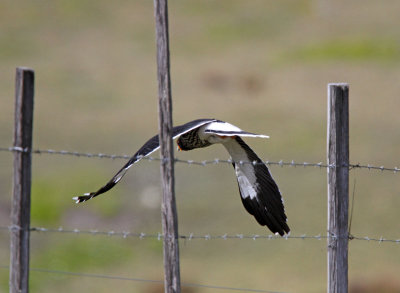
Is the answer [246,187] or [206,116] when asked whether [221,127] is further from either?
[206,116]

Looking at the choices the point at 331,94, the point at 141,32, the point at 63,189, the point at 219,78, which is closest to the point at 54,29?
the point at 141,32

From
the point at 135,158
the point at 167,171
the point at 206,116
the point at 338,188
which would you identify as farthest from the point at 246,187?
the point at 206,116

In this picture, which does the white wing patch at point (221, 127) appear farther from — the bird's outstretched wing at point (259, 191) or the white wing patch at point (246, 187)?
the white wing patch at point (246, 187)

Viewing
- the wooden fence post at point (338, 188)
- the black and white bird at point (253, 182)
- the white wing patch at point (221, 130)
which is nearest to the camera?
the wooden fence post at point (338, 188)

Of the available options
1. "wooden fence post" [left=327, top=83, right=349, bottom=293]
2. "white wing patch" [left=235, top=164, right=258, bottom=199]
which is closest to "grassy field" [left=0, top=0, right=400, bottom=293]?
"white wing patch" [left=235, top=164, right=258, bottom=199]

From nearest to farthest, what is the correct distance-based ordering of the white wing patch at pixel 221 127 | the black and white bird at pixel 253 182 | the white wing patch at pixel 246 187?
the white wing patch at pixel 221 127, the black and white bird at pixel 253 182, the white wing patch at pixel 246 187

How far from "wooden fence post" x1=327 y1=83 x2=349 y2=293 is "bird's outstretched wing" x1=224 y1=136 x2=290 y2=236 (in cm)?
93

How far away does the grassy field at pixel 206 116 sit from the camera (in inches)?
782

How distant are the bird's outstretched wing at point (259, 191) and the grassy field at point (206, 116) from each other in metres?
12.0

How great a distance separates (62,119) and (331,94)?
73.9ft

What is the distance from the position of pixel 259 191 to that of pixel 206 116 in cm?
2029

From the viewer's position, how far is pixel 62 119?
87.7 feet

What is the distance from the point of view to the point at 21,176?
438 centimetres

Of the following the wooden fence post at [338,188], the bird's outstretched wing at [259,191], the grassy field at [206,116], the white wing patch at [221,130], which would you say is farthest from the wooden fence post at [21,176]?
the grassy field at [206,116]
